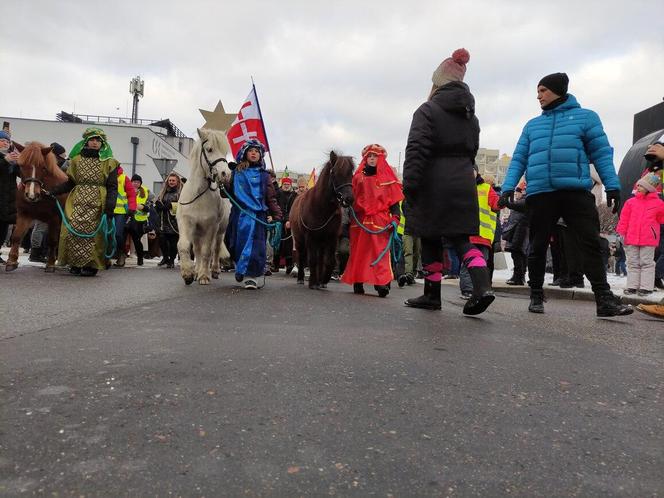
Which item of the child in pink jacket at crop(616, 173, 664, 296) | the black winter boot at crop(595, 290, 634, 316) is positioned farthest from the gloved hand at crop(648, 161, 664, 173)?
the child in pink jacket at crop(616, 173, 664, 296)

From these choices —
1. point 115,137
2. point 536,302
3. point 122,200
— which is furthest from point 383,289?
point 115,137

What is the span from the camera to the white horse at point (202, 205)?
7934mm

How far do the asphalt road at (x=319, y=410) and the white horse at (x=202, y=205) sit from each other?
3.85 meters

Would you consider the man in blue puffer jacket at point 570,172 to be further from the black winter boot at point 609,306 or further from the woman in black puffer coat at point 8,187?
the woman in black puffer coat at point 8,187

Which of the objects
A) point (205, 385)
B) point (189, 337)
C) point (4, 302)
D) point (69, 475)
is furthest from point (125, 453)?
point (4, 302)

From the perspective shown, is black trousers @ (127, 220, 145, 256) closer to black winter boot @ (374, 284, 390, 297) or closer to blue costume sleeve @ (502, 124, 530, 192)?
black winter boot @ (374, 284, 390, 297)

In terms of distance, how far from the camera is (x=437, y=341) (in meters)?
3.77

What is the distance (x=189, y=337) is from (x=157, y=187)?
4367cm

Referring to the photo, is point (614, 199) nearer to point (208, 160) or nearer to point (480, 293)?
point (480, 293)

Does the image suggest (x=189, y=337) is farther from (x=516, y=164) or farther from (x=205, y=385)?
(x=516, y=164)

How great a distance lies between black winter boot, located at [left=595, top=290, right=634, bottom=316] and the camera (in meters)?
5.59

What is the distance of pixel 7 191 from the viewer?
9289 mm

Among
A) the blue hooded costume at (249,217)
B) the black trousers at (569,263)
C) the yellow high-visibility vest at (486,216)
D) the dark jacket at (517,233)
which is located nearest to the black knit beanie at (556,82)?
the yellow high-visibility vest at (486,216)

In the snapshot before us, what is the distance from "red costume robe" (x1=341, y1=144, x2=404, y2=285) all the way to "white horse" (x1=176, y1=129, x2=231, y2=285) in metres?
1.90
